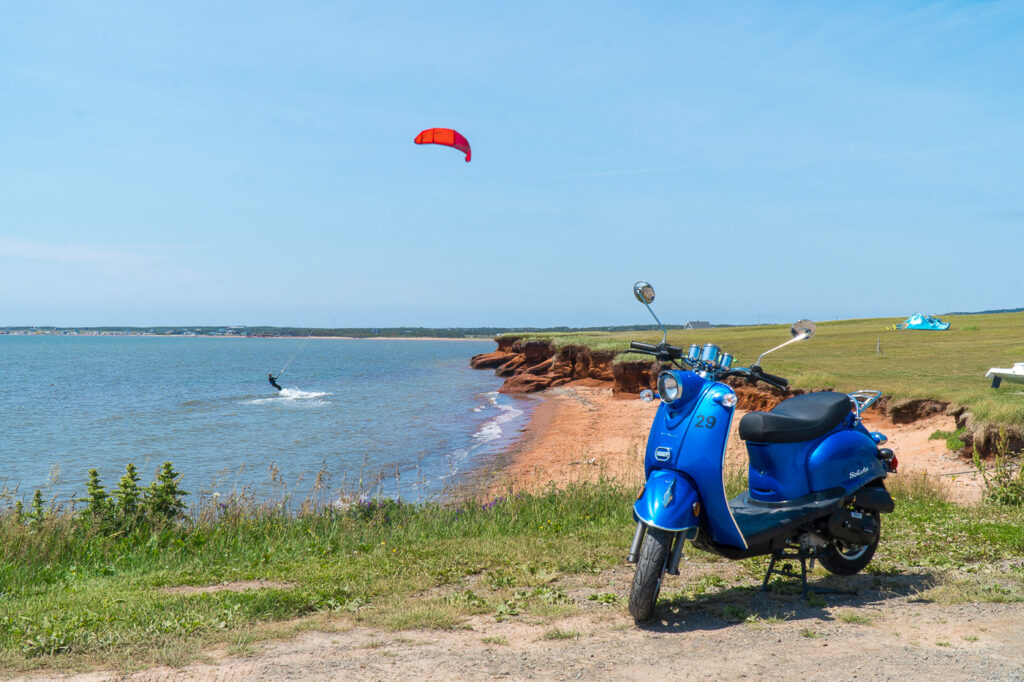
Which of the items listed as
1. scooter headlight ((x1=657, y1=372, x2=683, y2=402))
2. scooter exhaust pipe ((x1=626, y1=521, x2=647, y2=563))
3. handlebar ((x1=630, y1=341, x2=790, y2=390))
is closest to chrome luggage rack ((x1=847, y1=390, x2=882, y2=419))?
handlebar ((x1=630, y1=341, x2=790, y2=390))

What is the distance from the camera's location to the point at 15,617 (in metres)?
4.56

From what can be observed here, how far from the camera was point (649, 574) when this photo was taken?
14.7 ft

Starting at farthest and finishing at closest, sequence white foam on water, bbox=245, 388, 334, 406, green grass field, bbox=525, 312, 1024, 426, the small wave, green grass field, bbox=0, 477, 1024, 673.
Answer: white foam on water, bbox=245, 388, 334, 406, the small wave, green grass field, bbox=525, 312, 1024, 426, green grass field, bbox=0, 477, 1024, 673

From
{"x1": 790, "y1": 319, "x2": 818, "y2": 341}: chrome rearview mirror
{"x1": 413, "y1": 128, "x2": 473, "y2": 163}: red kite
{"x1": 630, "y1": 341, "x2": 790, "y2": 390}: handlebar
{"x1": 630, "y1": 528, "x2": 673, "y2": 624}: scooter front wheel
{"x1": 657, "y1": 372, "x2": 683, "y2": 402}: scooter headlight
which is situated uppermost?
{"x1": 413, "y1": 128, "x2": 473, "y2": 163}: red kite

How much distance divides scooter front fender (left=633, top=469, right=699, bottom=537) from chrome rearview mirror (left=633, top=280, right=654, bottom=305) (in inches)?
50.3

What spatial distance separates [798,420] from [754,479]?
1.88ft

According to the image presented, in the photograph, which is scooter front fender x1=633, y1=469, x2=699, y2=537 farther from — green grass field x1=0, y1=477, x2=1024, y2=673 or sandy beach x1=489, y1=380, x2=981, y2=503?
sandy beach x1=489, y1=380, x2=981, y2=503

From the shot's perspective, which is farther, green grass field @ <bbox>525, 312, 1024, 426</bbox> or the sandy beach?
green grass field @ <bbox>525, 312, 1024, 426</bbox>

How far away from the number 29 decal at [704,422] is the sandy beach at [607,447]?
504 cm

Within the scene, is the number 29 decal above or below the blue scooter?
above

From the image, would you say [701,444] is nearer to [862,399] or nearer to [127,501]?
[862,399]

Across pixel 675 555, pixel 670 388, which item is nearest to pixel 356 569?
pixel 675 555

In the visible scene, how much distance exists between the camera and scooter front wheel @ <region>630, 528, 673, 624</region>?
177 inches

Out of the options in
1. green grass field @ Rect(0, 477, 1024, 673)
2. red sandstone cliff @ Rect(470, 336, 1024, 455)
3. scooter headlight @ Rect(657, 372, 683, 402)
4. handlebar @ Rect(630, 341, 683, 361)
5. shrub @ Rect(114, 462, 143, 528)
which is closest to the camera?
green grass field @ Rect(0, 477, 1024, 673)
